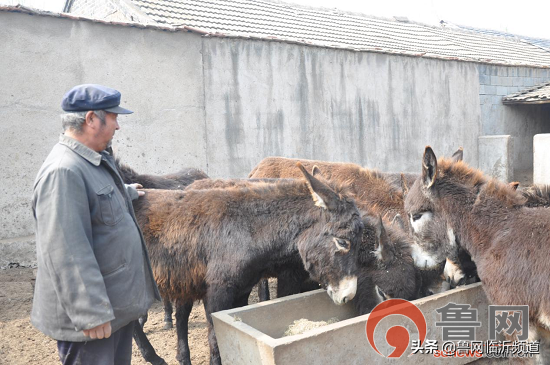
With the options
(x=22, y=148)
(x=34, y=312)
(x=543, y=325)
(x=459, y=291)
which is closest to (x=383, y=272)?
(x=459, y=291)

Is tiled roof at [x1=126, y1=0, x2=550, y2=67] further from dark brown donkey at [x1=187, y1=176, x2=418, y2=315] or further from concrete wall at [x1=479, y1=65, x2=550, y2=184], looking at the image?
dark brown donkey at [x1=187, y1=176, x2=418, y2=315]

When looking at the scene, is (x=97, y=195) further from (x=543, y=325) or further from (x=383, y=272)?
(x=543, y=325)

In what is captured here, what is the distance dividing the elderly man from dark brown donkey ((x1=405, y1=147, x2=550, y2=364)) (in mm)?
2325

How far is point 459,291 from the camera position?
149 inches

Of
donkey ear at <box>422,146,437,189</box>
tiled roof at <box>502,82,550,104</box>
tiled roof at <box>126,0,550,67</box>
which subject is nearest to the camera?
donkey ear at <box>422,146,437,189</box>

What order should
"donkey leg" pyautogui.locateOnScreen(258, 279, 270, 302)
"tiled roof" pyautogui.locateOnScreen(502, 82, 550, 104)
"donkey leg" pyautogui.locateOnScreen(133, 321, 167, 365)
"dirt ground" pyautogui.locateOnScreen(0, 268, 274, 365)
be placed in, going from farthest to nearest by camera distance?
"tiled roof" pyautogui.locateOnScreen(502, 82, 550, 104) < "donkey leg" pyautogui.locateOnScreen(258, 279, 270, 302) < "dirt ground" pyautogui.locateOnScreen(0, 268, 274, 365) < "donkey leg" pyautogui.locateOnScreen(133, 321, 167, 365)

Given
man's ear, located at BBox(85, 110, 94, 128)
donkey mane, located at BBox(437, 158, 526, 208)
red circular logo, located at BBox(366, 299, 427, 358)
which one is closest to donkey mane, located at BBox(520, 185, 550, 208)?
donkey mane, located at BBox(437, 158, 526, 208)

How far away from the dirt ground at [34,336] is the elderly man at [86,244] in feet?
6.72

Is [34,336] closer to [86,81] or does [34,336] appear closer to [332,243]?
[332,243]

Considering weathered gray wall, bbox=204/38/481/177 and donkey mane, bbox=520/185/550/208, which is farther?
weathered gray wall, bbox=204/38/481/177

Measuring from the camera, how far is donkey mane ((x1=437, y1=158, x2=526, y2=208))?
3.49 m

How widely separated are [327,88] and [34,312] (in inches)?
342

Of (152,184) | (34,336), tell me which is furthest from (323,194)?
(34,336)

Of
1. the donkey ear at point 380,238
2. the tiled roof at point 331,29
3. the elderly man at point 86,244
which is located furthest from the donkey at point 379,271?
the tiled roof at point 331,29
